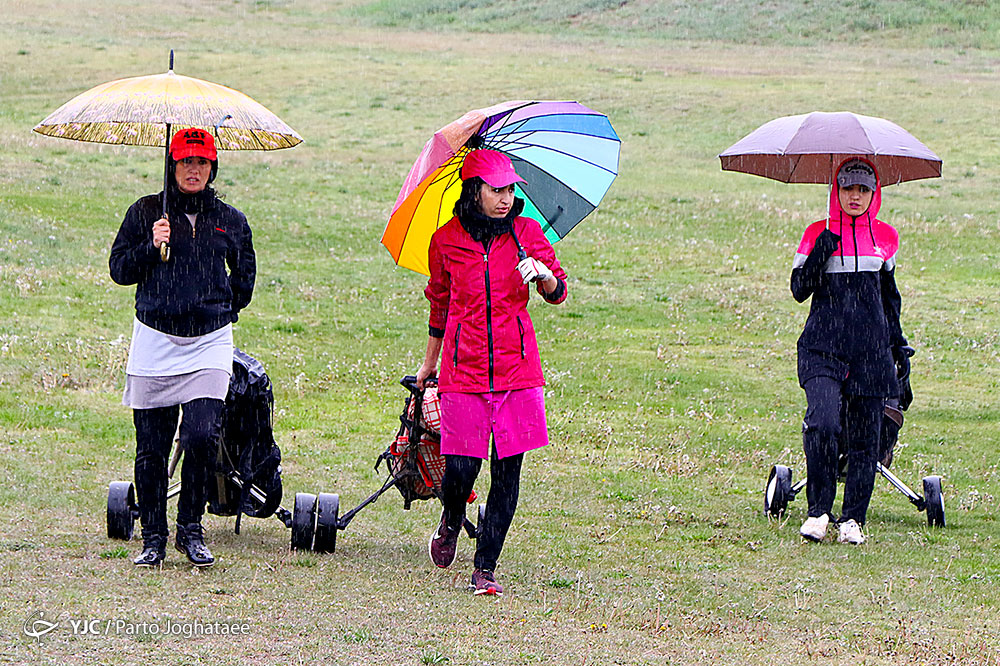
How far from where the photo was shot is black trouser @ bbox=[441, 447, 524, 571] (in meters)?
7.15

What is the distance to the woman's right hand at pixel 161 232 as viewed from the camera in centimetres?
697

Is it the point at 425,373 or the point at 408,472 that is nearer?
the point at 425,373

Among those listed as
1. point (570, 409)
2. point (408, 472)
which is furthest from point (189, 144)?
point (570, 409)

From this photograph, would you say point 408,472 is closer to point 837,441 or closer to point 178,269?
point 178,269

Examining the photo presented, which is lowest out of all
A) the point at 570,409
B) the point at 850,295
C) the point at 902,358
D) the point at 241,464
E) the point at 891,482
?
the point at 570,409

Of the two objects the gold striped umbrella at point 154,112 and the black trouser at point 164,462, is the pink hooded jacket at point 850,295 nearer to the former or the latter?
the gold striped umbrella at point 154,112

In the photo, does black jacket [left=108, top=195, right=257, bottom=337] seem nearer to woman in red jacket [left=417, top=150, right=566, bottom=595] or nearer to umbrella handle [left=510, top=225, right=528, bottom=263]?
woman in red jacket [left=417, top=150, right=566, bottom=595]

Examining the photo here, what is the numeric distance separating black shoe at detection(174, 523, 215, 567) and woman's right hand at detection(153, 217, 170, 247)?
5.10 ft

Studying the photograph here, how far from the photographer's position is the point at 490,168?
7016 millimetres

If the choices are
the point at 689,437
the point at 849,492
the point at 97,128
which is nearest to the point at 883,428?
the point at 849,492

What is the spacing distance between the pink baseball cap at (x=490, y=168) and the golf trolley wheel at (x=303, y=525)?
2229mm

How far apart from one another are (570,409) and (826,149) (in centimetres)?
574

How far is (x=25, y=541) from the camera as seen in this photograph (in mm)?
7750


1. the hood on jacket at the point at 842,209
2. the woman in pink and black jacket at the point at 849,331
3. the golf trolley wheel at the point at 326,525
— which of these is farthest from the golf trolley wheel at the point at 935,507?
the golf trolley wheel at the point at 326,525
